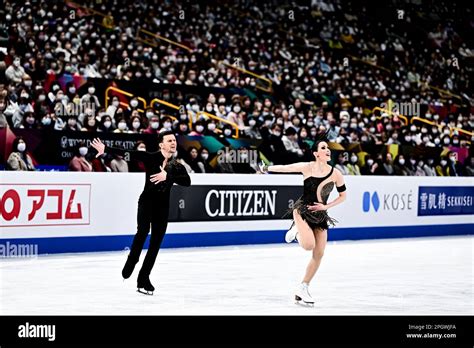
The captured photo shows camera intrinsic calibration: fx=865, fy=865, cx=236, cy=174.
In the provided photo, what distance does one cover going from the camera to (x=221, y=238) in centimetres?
1727

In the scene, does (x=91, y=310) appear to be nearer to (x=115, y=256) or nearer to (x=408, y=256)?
(x=115, y=256)

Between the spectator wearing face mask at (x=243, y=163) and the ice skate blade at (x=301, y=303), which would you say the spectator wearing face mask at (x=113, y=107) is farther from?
the ice skate blade at (x=301, y=303)

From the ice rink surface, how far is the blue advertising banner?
13.1 feet

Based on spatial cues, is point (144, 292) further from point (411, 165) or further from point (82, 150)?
point (411, 165)

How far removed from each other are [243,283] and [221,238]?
19.1ft

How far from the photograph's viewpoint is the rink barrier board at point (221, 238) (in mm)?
14766

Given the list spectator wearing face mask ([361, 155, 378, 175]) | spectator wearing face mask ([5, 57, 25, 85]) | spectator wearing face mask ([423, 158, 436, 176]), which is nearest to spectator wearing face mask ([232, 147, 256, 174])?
spectator wearing face mask ([361, 155, 378, 175])

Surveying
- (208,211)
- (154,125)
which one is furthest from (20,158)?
(154,125)

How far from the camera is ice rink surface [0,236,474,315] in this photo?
9.05m

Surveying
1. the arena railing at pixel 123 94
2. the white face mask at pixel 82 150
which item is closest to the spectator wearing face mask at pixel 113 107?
the arena railing at pixel 123 94

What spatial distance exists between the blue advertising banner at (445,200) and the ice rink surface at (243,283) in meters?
3.99

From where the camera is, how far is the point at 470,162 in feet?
79.5

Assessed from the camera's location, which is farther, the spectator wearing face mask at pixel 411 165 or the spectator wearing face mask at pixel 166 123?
the spectator wearing face mask at pixel 411 165
